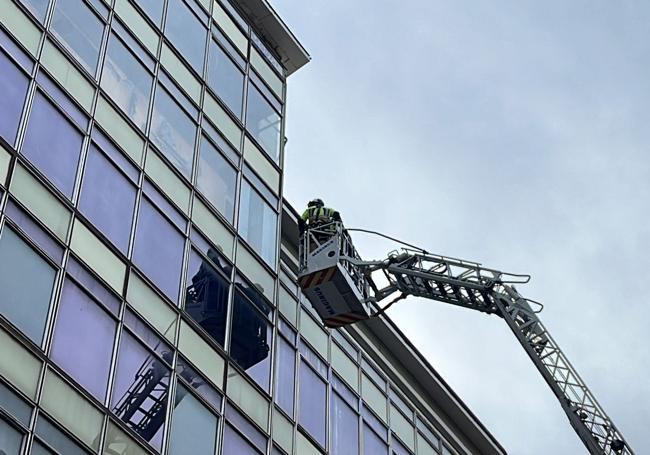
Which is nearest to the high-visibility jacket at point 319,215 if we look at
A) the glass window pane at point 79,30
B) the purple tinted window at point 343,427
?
the purple tinted window at point 343,427

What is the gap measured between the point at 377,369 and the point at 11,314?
718 inches

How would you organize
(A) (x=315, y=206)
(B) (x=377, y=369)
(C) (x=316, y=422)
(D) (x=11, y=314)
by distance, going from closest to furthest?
(D) (x=11, y=314) < (C) (x=316, y=422) < (A) (x=315, y=206) < (B) (x=377, y=369)

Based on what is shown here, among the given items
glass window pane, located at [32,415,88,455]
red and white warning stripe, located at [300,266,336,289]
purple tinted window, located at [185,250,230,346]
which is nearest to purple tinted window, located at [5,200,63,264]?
glass window pane, located at [32,415,88,455]

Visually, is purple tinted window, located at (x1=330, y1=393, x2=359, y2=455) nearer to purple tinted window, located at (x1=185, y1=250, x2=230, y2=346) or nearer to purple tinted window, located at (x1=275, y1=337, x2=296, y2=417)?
purple tinted window, located at (x1=275, y1=337, x2=296, y2=417)

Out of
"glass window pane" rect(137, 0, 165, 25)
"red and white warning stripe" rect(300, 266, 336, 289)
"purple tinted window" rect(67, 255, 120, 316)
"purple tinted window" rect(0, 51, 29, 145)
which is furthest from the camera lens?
"red and white warning stripe" rect(300, 266, 336, 289)

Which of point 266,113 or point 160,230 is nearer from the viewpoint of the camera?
point 160,230

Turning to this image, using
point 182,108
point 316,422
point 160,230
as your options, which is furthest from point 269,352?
point 182,108

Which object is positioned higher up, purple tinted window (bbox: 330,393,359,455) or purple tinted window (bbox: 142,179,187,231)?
Result: purple tinted window (bbox: 142,179,187,231)

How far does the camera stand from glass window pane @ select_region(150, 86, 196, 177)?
84.2 feet

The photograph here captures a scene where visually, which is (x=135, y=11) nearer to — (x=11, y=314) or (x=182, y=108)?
(x=182, y=108)

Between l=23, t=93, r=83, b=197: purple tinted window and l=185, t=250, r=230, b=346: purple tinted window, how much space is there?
14.2 ft

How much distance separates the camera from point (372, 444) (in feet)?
106

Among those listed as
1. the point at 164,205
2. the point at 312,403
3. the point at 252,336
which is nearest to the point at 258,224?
the point at 252,336

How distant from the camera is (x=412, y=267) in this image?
32406 millimetres
